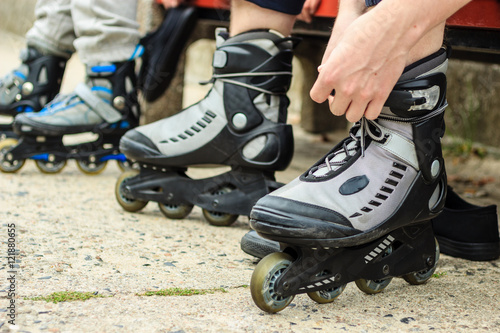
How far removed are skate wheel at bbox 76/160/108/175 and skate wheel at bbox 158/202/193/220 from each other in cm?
55

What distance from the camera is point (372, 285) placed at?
1140 mm

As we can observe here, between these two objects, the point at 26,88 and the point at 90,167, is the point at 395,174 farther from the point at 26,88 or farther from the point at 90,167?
the point at 26,88

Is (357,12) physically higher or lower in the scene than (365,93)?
higher

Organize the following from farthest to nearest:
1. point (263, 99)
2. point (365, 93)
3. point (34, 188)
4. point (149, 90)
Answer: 1. point (149, 90)
2. point (34, 188)
3. point (263, 99)
4. point (365, 93)

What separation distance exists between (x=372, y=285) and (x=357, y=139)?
270 mm

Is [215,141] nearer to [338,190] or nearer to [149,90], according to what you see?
[338,190]

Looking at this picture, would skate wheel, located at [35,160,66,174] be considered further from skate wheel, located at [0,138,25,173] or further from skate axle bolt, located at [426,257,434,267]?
skate axle bolt, located at [426,257,434,267]

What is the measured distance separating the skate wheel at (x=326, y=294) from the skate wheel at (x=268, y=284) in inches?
2.4

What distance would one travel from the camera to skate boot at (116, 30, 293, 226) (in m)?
1.54

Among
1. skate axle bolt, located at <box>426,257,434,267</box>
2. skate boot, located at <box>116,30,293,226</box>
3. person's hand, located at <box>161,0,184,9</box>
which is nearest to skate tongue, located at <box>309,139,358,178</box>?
skate axle bolt, located at <box>426,257,434,267</box>

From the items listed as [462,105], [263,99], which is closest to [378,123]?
[263,99]

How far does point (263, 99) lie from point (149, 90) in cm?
77

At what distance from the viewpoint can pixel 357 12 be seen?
1132 millimetres

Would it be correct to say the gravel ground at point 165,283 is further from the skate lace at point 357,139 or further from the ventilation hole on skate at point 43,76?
the ventilation hole on skate at point 43,76
